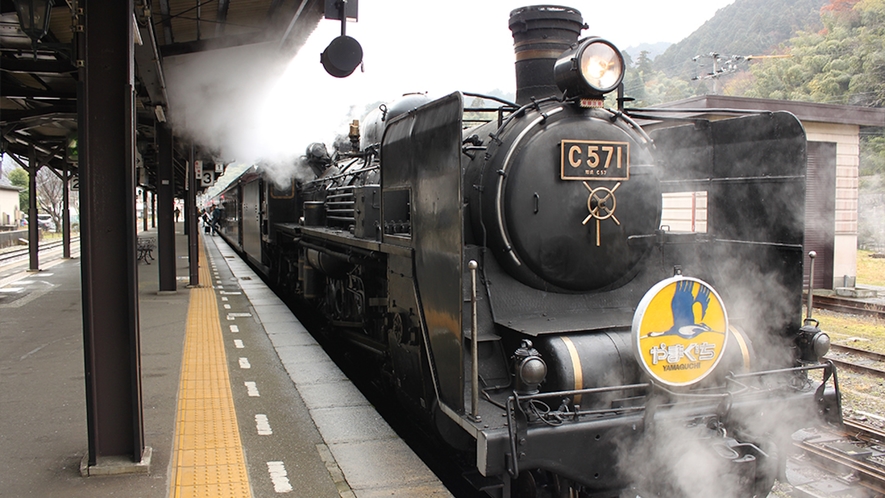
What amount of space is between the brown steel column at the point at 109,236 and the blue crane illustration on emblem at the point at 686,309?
3074mm

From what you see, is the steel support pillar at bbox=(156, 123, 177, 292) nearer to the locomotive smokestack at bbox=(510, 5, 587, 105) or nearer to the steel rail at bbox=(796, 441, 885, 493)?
the locomotive smokestack at bbox=(510, 5, 587, 105)

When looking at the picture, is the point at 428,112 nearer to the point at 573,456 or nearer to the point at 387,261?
the point at 387,261

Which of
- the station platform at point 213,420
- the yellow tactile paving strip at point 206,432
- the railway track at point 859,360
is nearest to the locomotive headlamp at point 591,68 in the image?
the station platform at point 213,420

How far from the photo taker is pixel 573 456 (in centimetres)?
329

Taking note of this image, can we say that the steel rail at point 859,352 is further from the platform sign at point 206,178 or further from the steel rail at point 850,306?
the platform sign at point 206,178

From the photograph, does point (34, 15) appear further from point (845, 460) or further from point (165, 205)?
point (845, 460)

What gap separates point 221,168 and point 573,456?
1484 cm

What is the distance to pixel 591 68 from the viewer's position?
3.92m

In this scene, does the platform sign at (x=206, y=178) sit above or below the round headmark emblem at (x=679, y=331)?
above

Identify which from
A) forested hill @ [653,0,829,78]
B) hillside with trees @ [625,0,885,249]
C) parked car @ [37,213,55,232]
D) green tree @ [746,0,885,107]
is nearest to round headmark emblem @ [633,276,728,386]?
hillside with trees @ [625,0,885,249]

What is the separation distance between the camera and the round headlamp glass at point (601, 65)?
3869 mm

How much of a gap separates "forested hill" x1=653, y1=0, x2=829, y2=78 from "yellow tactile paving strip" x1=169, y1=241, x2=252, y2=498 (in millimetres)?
50990

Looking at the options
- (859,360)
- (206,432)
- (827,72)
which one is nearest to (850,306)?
(859,360)

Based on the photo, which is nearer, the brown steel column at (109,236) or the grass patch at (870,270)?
the brown steel column at (109,236)
